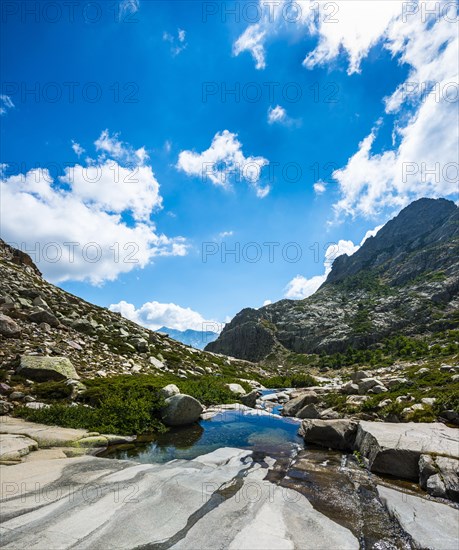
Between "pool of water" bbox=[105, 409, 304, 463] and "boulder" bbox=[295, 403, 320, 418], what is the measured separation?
1.06 meters

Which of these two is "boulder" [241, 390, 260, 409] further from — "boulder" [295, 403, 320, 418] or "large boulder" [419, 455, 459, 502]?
"large boulder" [419, 455, 459, 502]

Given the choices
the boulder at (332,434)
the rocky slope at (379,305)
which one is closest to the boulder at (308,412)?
the boulder at (332,434)

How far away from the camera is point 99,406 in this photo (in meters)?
18.6

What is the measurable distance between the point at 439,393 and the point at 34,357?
1104 inches

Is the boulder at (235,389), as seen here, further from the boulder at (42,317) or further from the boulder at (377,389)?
the boulder at (42,317)

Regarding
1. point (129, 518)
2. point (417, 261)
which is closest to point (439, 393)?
point (129, 518)

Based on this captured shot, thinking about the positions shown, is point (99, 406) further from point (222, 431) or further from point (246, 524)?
point (246, 524)

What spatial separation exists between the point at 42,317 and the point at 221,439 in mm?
24225

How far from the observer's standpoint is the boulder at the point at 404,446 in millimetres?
11539

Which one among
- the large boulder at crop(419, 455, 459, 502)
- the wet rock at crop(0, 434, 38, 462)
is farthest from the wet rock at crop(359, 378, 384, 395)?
the wet rock at crop(0, 434, 38, 462)

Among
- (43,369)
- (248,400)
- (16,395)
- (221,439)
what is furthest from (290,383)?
(16,395)

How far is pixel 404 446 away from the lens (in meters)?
12.0

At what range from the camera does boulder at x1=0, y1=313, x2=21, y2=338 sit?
24.8m

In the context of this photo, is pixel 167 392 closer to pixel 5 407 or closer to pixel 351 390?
pixel 5 407
